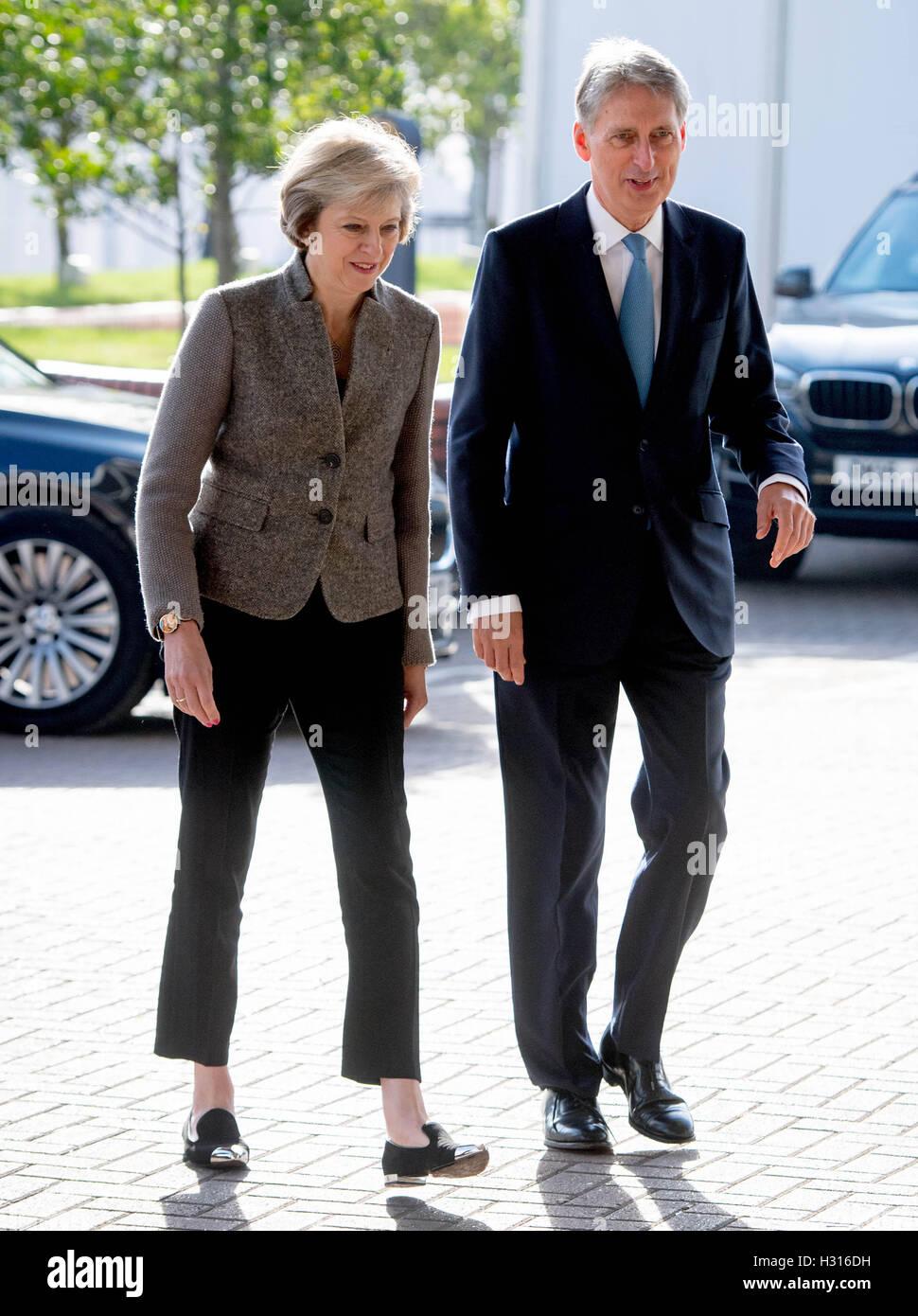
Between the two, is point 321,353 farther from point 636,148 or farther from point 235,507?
point 636,148

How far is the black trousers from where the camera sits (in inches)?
150

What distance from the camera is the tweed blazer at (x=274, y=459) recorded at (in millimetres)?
3703

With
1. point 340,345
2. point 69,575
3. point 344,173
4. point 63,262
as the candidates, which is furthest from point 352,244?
point 63,262

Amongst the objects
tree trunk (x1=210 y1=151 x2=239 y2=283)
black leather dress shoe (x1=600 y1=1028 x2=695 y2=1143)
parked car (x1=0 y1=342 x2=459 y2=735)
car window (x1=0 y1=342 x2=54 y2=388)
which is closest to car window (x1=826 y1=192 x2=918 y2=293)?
car window (x1=0 y1=342 x2=54 y2=388)

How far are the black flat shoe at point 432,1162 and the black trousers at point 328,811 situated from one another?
15 cm

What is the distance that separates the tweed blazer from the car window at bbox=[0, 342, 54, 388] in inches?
199

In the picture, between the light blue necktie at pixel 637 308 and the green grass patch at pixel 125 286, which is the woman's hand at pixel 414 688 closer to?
the light blue necktie at pixel 637 308

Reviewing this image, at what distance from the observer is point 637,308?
4000 millimetres

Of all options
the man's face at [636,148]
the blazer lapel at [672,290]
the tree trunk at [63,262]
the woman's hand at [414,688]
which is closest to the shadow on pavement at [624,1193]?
the woman's hand at [414,688]

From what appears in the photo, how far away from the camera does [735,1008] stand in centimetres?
488

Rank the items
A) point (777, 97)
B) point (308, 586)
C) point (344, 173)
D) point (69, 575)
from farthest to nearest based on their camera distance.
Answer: point (777, 97)
point (69, 575)
point (308, 586)
point (344, 173)

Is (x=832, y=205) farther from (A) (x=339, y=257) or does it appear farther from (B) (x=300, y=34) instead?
(A) (x=339, y=257)

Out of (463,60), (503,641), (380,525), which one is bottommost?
(503,641)

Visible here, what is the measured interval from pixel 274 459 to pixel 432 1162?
1298mm
